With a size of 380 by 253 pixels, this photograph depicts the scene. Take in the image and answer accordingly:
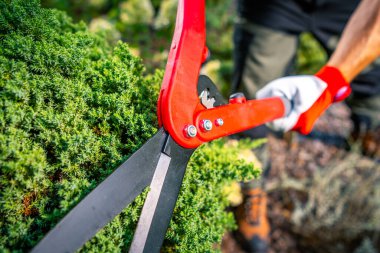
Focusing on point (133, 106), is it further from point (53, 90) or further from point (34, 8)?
point (34, 8)

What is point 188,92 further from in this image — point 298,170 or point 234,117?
point 298,170

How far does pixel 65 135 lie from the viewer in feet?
2.96

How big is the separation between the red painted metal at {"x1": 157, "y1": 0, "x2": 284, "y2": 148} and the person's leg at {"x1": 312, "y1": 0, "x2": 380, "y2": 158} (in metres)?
1.36

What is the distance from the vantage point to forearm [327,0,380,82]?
4.79ft

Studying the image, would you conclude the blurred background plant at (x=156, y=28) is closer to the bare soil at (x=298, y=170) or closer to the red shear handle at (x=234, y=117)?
the bare soil at (x=298, y=170)

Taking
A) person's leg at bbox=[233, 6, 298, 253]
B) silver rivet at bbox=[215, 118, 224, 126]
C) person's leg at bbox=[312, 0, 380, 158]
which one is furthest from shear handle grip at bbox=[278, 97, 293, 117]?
person's leg at bbox=[312, 0, 380, 158]

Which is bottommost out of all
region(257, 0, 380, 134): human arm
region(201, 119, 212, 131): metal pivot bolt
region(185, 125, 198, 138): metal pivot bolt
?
region(185, 125, 198, 138): metal pivot bolt

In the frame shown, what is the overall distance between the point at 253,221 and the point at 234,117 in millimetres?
1538

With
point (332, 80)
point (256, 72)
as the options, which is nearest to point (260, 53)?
point (256, 72)

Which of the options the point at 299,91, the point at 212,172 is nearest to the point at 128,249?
the point at 212,172

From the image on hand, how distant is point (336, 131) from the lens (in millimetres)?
3807

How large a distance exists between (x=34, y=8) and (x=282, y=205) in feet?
7.97

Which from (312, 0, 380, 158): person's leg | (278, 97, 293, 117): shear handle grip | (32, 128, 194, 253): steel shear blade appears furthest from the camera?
(312, 0, 380, 158): person's leg

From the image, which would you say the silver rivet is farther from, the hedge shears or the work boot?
the work boot
